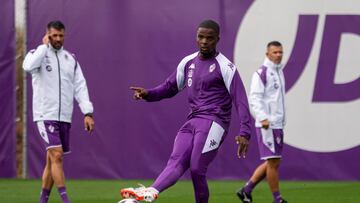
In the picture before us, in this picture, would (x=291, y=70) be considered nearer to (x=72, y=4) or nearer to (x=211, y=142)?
(x=72, y=4)

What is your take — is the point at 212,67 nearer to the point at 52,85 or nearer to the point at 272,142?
the point at 52,85

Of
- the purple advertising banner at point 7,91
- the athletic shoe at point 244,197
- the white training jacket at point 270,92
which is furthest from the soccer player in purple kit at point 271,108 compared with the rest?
the purple advertising banner at point 7,91

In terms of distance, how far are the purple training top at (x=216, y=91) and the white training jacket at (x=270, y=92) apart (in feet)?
8.21

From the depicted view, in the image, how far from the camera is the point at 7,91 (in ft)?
53.9

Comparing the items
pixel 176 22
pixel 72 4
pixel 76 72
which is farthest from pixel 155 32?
pixel 76 72

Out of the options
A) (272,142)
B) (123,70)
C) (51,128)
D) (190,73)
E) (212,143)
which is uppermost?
(190,73)

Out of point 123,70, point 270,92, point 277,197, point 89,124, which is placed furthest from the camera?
point 123,70

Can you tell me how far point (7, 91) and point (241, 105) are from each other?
8402mm

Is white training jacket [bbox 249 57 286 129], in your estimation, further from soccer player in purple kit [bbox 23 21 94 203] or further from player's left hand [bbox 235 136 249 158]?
player's left hand [bbox 235 136 249 158]

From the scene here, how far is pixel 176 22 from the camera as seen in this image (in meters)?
16.3

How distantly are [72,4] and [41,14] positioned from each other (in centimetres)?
57

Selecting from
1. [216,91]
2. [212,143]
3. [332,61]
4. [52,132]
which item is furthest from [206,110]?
[332,61]

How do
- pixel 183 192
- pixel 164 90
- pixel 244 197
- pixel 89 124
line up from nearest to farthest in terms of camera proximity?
pixel 164 90 < pixel 89 124 < pixel 244 197 < pixel 183 192

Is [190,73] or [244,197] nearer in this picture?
[190,73]
